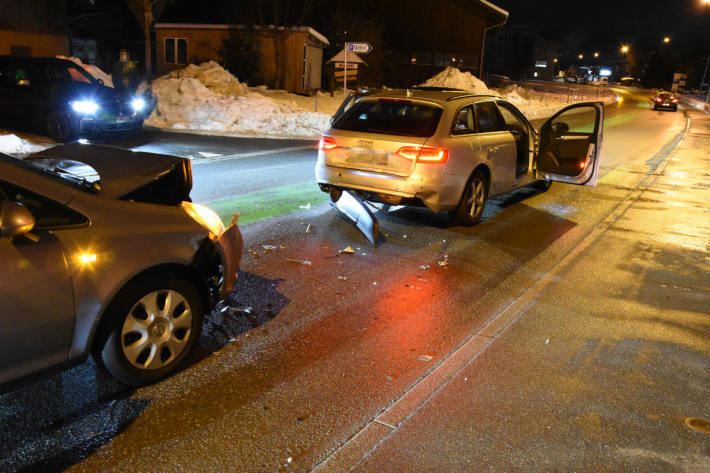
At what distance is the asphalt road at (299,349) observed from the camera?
330 centimetres

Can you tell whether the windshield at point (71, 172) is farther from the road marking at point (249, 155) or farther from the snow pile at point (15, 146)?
the snow pile at point (15, 146)

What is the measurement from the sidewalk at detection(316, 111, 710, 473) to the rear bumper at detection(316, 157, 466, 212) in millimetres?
1595

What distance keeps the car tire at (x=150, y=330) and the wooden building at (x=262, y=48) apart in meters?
27.2

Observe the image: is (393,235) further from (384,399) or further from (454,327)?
(384,399)

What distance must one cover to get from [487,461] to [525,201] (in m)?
7.44

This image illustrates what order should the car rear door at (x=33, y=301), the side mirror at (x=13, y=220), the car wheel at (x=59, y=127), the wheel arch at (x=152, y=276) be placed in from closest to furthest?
the side mirror at (x=13, y=220), the car rear door at (x=33, y=301), the wheel arch at (x=152, y=276), the car wheel at (x=59, y=127)

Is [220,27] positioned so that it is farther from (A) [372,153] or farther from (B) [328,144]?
(A) [372,153]

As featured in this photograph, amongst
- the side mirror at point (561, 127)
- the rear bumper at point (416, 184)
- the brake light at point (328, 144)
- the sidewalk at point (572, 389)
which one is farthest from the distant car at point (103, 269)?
the side mirror at point (561, 127)

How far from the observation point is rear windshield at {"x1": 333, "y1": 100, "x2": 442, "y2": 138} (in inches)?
289

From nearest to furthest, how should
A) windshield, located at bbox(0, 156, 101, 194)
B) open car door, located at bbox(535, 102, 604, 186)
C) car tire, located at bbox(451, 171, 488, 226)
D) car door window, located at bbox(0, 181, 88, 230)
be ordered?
1. car door window, located at bbox(0, 181, 88, 230)
2. windshield, located at bbox(0, 156, 101, 194)
3. car tire, located at bbox(451, 171, 488, 226)
4. open car door, located at bbox(535, 102, 604, 186)

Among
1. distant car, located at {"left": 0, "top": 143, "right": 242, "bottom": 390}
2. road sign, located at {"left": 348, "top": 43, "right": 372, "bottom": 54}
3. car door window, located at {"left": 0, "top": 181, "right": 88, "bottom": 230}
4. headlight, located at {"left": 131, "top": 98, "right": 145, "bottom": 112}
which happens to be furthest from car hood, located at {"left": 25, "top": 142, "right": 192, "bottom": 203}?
road sign, located at {"left": 348, "top": 43, "right": 372, "bottom": 54}

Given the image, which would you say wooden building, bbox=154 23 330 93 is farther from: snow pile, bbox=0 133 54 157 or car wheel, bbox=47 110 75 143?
snow pile, bbox=0 133 54 157

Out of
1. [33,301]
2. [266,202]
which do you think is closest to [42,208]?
Result: [33,301]

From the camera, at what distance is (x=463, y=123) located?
7.71 meters
